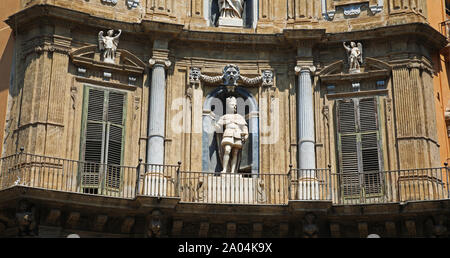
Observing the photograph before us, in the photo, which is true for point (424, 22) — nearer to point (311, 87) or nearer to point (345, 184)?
point (311, 87)

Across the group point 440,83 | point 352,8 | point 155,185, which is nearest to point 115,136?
point 155,185

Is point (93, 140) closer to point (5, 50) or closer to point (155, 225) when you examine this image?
point (155, 225)

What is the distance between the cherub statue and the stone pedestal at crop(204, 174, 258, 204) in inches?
150

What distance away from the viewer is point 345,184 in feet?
69.8

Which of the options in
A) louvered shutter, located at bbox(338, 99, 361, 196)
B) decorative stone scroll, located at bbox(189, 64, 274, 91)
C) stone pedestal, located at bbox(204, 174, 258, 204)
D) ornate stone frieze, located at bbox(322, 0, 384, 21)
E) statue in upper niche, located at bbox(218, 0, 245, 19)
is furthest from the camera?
statue in upper niche, located at bbox(218, 0, 245, 19)

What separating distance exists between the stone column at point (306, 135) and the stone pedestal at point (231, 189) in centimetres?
116

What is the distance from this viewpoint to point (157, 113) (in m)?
21.5

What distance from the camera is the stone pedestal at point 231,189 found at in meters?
20.8

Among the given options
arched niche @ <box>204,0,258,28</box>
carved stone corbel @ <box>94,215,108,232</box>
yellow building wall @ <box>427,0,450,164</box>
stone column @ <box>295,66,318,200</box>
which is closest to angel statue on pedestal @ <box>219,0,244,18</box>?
arched niche @ <box>204,0,258,28</box>

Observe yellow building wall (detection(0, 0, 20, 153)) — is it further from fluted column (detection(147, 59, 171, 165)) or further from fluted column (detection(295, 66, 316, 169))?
fluted column (detection(295, 66, 316, 169))

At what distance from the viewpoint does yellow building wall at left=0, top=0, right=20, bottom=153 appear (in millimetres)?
21484

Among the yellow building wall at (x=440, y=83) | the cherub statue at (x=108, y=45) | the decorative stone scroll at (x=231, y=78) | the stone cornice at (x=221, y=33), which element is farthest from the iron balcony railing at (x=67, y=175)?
the yellow building wall at (x=440, y=83)

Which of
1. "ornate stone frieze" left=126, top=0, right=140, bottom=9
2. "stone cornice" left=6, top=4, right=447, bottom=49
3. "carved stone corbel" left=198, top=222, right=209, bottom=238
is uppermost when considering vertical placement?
"ornate stone frieze" left=126, top=0, right=140, bottom=9

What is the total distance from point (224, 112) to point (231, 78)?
87cm
